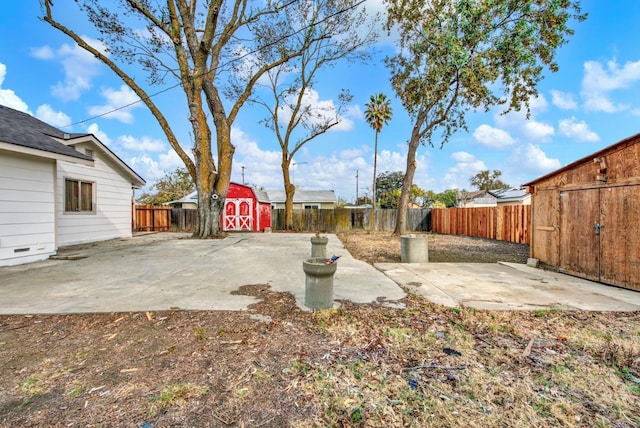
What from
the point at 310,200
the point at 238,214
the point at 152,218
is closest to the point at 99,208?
the point at 152,218

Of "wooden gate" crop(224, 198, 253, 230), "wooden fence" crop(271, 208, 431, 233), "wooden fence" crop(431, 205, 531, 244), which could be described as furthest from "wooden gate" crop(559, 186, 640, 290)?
"wooden gate" crop(224, 198, 253, 230)

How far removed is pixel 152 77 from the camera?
1097cm

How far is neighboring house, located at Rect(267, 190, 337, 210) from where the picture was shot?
28.5 m

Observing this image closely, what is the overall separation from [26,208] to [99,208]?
4.20 metres

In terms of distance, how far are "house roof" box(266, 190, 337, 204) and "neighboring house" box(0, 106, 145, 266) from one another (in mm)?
19965

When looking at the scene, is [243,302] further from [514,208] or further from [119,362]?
[514,208]

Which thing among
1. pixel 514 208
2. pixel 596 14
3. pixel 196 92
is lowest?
pixel 514 208

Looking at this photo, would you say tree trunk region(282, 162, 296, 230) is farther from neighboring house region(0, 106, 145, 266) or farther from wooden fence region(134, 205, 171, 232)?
neighboring house region(0, 106, 145, 266)

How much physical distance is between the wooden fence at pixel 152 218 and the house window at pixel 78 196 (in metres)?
6.87

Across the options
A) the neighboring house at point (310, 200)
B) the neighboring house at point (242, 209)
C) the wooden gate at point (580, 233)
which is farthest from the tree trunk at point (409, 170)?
the neighboring house at point (310, 200)

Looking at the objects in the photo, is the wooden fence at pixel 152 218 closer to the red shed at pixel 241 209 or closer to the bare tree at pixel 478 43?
the red shed at pixel 241 209

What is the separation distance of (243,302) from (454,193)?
58.5 meters

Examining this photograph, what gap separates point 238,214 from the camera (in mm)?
16656

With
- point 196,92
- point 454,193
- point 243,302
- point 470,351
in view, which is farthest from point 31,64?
point 454,193
